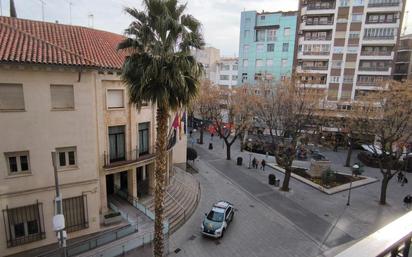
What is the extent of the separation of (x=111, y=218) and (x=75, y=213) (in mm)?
2324

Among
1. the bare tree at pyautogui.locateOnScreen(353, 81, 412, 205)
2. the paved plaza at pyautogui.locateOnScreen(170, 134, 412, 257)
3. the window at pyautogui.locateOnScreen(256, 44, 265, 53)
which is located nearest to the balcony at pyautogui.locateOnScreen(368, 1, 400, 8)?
the window at pyautogui.locateOnScreen(256, 44, 265, 53)

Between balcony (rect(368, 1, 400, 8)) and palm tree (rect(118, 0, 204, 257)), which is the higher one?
balcony (rect(368, 1, 400, 8))

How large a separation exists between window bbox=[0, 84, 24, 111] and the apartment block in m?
53.2

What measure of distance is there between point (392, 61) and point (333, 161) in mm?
20806

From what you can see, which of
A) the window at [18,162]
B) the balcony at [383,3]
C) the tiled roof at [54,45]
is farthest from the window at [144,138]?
the balcony at [383,3]

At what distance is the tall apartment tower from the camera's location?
138 ft

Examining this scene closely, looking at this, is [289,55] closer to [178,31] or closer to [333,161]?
[333,161]

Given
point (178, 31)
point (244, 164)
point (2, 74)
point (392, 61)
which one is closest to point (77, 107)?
point (2, 74)

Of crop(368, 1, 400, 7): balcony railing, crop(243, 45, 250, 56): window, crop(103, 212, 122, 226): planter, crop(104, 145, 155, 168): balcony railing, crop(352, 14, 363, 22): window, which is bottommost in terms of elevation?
crop(103, 212, 122, 226): planter

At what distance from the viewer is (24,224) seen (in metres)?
14.0

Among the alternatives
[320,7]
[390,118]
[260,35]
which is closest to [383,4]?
[320,7]

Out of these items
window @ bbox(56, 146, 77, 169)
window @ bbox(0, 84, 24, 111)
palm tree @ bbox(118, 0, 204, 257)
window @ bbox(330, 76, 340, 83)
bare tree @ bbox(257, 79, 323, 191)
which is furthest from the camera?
window @ bbox(330, 76, 340, 83)

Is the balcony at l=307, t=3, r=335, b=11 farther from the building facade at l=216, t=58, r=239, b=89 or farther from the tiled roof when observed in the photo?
the tiled roof

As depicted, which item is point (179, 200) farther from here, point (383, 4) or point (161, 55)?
point (383, 4)
